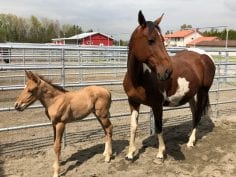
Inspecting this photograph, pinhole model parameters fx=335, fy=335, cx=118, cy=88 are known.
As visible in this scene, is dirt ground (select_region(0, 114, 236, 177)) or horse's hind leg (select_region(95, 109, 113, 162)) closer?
dirt ground (select_region(0, 114, 236, 177))

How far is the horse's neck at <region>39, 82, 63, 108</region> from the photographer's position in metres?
3.85

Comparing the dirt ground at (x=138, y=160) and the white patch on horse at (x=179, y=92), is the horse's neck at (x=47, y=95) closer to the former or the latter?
the dirt ground at (x=138, y=160)

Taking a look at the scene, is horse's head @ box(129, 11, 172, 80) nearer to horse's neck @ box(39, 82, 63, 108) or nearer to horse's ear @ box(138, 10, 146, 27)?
horse's ear @ box(138, 10, 146, 27)

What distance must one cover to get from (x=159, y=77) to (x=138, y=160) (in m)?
1.53

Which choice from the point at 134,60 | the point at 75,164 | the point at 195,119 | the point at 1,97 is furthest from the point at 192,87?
the point at 1,97

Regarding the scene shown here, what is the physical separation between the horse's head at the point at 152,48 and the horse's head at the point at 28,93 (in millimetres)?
1179

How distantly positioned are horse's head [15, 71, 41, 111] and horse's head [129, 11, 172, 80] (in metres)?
1.18

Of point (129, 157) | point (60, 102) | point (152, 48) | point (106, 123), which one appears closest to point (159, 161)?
point (129, 157)

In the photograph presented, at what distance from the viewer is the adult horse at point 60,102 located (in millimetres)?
3701

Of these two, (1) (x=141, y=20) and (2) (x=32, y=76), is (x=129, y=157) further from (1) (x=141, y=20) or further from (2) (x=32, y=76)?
(1) (x=141, y=20)

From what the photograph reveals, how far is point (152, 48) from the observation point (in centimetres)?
358

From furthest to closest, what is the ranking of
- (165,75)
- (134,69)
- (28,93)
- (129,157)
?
(129,157) → (134,69) → (28,93) → (165,75)

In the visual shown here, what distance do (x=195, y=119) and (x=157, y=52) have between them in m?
2.36


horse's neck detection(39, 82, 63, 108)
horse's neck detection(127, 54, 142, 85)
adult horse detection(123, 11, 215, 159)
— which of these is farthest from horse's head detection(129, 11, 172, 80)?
horse's neck detection(39, 82, 63, 108)
